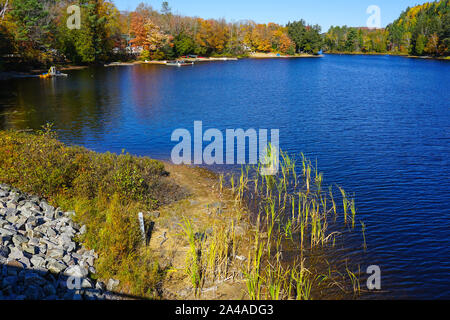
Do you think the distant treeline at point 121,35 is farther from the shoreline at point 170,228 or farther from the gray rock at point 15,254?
the gray rock at point 15,254

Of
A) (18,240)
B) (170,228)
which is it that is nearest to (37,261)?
(18,240)

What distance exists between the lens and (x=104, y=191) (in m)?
12.9

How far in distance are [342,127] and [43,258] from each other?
76.3ft

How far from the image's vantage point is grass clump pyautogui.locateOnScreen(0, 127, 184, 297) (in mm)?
9398

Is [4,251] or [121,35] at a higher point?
[121,35]

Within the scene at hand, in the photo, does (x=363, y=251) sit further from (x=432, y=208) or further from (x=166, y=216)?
(x=166, y=216)

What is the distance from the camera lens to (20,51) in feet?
194

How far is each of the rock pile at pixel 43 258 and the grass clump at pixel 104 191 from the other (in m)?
0.43

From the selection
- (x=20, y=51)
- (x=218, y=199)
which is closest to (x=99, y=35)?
(x=20, y=51)

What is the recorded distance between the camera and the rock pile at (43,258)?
25.1 ft

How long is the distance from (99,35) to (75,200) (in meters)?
77.2

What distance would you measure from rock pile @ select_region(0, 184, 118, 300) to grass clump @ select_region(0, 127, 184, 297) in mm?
430

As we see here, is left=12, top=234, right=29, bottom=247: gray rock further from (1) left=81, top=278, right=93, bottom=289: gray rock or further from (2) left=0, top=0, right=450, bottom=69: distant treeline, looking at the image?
(2) left=0, top=0, right=450, bottom=69: distant treeline

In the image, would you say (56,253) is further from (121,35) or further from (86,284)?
(121,35)
